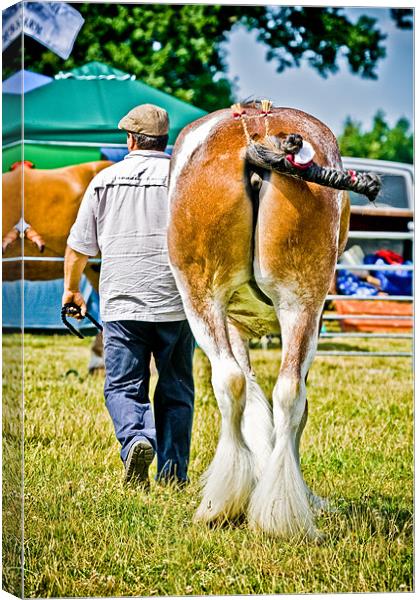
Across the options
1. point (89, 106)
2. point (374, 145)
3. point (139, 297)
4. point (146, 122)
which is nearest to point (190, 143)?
point (146, 122)

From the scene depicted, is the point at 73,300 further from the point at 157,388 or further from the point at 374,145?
the point at 374,145

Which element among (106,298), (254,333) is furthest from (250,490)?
(106,298)

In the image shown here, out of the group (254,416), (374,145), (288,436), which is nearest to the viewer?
(288,436)

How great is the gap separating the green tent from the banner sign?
3.31 ft

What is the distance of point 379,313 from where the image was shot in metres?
8.29

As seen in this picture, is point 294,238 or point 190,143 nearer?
point 294,238

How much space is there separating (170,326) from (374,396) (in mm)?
2738

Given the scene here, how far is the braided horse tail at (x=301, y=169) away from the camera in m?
3.20

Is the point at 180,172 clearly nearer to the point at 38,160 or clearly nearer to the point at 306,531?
the point at 306,531

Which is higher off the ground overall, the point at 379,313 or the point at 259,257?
the point at 259,257

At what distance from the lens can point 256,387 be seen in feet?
12.1

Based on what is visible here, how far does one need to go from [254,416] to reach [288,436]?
0.30 meters

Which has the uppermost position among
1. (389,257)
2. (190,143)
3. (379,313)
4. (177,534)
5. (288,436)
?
(190,143)

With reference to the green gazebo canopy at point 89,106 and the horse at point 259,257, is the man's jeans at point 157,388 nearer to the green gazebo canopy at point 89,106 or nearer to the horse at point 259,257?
the horse at point 259,257
